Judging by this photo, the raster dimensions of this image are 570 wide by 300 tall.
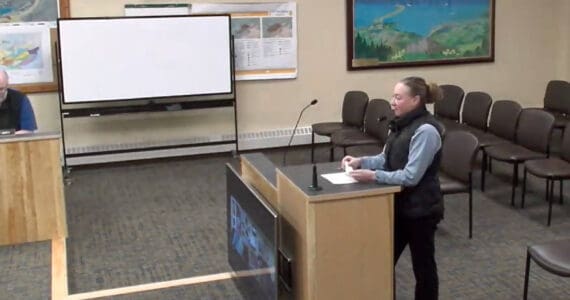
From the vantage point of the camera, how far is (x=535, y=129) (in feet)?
20.0

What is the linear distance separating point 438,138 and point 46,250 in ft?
10.2

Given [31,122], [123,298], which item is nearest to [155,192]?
[31,122]

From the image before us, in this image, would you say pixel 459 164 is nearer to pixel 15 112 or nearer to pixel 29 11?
pixel 15 112

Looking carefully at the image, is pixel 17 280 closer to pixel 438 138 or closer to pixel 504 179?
pixel 438 138

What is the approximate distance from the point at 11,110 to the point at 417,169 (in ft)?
11.9

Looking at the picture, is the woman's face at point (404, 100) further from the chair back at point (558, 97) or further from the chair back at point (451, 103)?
the chair back at point (558, 97)

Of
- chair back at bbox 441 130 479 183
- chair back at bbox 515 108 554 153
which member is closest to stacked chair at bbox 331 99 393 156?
chair back at bbox 441 130 479 183

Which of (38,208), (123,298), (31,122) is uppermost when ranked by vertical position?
(31,122)

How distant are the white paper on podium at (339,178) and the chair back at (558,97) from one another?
16.2 feet

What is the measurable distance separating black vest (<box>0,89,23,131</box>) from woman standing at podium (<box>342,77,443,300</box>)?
3.21 m

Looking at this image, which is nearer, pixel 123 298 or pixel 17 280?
pixel 123 298

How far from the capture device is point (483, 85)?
356 inches

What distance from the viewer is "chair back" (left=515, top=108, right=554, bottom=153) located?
595 cm

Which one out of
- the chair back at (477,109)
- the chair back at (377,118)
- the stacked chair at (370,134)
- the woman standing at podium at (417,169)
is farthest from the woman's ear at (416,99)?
the chair back at (477,109)
